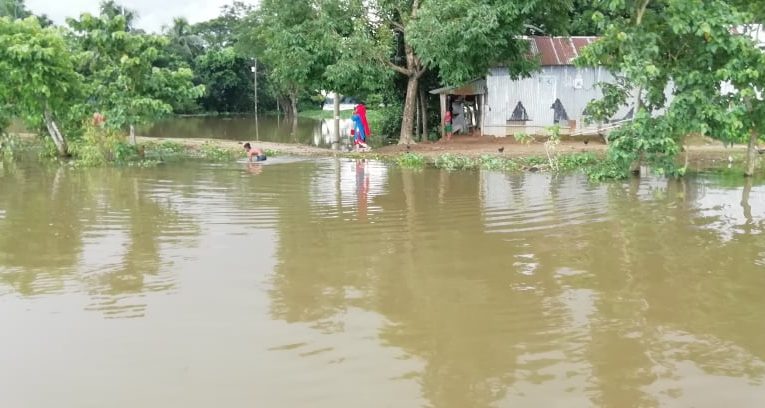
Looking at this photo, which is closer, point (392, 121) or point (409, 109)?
point (409, 109)

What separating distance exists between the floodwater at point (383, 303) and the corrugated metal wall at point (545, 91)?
40.7ft

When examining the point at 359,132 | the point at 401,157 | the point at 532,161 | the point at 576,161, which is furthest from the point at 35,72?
the point at 576,161

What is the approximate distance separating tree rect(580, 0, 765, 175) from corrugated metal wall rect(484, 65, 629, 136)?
9.17 metres

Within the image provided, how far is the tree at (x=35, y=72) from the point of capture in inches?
620

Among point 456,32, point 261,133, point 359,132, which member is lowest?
point 359,132

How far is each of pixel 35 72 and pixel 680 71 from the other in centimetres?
1372

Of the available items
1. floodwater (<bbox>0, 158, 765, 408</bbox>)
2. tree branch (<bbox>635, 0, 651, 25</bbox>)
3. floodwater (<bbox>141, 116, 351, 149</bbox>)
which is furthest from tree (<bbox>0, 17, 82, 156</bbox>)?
tree branch (<bbox>635, 0, 651, 25</bbox>)

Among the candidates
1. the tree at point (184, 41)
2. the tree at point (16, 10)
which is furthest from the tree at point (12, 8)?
the tree at point (184, 41)

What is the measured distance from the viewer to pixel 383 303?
5.97m

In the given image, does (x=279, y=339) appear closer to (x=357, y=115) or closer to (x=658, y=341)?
(x=658, y=341)

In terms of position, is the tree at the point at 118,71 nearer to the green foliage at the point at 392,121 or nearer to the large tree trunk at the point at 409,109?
the large tree trunk at the point at 409,109

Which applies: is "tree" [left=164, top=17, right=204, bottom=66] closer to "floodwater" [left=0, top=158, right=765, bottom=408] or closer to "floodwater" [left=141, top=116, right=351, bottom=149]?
"floodwater" [left=141, top=116, right=351, bottom=149]

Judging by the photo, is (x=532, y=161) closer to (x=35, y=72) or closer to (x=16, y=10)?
(x=35, y=72)

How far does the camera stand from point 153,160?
17.8 m
